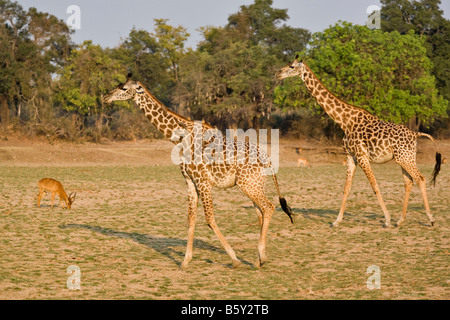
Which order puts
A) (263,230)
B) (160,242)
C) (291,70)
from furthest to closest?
(291,70), (160,242), (263,230)

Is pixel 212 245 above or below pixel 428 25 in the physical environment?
below

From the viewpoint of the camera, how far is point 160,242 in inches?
474

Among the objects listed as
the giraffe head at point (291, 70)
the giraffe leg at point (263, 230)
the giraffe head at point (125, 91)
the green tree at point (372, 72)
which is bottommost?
the giraffe leg at point (263, 230)

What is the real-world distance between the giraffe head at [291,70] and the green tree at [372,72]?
19.2 meters

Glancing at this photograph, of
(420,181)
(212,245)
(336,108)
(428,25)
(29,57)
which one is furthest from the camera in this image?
(428,25)

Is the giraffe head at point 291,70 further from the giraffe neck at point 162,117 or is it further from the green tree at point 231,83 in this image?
the green tree at point 231,83

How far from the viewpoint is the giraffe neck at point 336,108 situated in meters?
14.1

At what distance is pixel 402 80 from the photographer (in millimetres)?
35656

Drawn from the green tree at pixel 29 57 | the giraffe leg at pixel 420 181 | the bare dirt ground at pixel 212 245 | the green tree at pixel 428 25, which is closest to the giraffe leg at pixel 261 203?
the bare dirt ground at pixel 212 245

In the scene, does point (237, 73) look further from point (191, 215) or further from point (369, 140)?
point (191, 215)

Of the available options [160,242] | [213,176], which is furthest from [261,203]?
[160,242]

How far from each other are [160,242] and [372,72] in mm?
24466

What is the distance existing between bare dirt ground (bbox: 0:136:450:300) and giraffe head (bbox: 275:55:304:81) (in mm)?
3380
